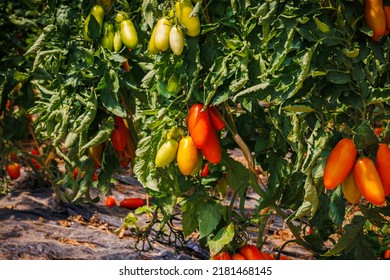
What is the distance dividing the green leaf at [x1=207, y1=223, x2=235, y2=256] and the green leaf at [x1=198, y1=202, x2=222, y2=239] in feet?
0.12

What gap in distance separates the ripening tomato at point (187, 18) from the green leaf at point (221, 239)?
2.34ft

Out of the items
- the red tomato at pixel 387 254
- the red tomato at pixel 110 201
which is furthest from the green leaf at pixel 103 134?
the red tomato at pixel 110 201

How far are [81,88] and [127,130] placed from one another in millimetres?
295

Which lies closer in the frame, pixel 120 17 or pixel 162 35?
pixel 162 35

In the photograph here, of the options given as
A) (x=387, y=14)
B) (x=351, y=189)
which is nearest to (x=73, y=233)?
(x=351, y=189)

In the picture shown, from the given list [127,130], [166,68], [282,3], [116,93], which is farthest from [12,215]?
[282,3]

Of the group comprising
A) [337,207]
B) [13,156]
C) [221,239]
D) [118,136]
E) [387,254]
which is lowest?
[13,156]

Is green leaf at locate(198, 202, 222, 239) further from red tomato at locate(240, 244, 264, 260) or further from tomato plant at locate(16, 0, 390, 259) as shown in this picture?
red tomato at locate(240, 244, 264, 260)

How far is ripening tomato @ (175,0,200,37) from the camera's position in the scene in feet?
7.57

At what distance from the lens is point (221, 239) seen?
2561mm

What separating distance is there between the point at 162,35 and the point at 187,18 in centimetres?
10

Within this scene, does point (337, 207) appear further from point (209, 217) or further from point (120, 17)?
point (120, 17)

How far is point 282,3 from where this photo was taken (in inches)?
87.7

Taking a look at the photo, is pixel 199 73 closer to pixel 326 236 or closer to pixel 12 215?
pixel 326 236
